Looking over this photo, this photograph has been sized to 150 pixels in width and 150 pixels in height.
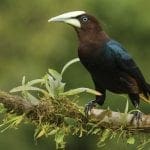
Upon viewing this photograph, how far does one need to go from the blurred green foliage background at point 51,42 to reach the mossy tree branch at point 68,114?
6521 mm

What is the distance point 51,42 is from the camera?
1389 centimetres

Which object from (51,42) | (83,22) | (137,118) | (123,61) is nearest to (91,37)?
(83,22)

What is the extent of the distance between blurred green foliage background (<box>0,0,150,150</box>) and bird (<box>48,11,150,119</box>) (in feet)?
18.7

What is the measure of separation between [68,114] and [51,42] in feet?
28.5

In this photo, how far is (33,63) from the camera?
535 inches

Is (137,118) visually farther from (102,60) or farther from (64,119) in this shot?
(102,60)

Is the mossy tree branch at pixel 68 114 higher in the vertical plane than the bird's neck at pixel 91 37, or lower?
lower

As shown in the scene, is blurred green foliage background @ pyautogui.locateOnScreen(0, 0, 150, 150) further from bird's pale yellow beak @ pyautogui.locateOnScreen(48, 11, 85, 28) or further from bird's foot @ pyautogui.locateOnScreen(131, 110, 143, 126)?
bird's foot @ pyautogui.locateOnScreen(131, 110, 143, 126)

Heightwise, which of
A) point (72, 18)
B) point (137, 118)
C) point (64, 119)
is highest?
point (72, 18)

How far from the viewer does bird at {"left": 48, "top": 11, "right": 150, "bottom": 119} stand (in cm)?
595

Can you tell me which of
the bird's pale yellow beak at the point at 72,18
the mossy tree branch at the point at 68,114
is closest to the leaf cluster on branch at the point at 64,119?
the mossy tree branch at the point at 68,114

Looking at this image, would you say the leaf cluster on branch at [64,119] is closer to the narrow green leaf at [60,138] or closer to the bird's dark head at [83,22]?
the narrow green leaf at [60,138]

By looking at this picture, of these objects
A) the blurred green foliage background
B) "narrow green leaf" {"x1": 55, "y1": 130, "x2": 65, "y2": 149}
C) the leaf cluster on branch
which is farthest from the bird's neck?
the blurred green foliage background

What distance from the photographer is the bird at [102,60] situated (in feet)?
19.5
